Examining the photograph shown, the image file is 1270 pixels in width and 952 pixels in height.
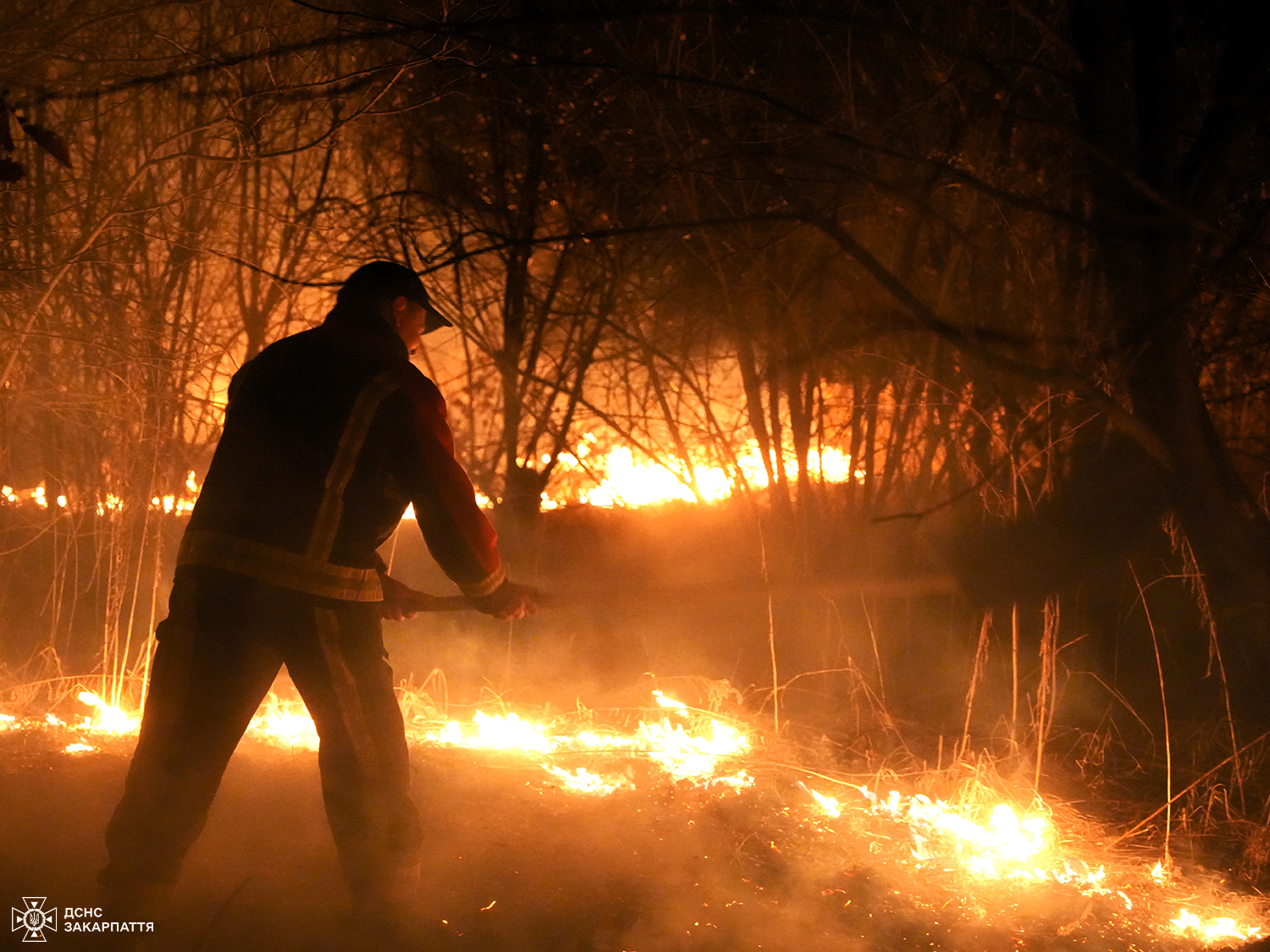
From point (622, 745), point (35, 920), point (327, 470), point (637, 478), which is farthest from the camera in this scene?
point (637, 478)

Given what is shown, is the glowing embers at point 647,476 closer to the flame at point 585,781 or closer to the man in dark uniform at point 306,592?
the flame at point 585,781

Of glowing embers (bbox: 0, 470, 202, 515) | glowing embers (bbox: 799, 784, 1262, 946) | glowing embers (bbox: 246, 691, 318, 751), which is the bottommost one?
glowing embers (bbox: 799, 784, 1262, 946)

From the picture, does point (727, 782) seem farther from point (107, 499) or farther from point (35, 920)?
point (107, 499)

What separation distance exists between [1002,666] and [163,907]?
3780 mm

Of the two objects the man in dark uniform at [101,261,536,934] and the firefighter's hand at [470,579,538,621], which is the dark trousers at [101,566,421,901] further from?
the firefighter's hand at [470,579,538,621]

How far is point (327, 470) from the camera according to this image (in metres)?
2.41

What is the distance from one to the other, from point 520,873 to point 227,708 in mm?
1127

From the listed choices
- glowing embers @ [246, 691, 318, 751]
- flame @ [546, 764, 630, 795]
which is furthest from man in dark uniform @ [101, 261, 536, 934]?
glowing embers @ [246, 691, 318, 751]

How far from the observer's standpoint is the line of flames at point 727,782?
2992mm

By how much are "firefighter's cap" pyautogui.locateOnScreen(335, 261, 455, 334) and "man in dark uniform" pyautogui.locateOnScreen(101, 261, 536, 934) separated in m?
0.12

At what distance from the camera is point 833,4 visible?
183 inches

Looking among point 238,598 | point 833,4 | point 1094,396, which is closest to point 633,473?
point 833,4

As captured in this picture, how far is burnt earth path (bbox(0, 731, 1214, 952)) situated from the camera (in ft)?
8.73

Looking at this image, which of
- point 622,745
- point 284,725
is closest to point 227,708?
point 284,725
